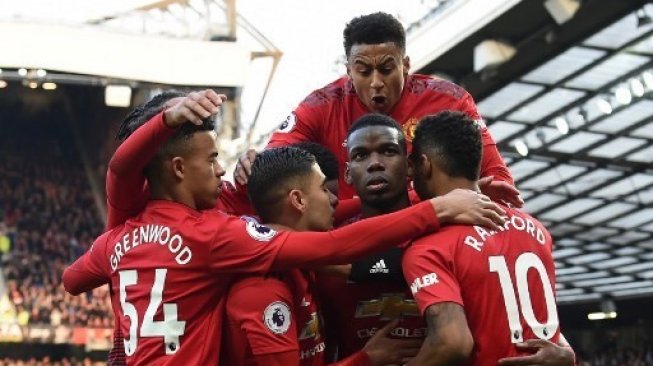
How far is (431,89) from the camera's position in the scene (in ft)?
17.0

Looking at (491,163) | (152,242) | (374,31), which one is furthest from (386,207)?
(374,31)

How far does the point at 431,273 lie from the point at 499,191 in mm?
876

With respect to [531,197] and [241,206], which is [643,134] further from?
[241,206]

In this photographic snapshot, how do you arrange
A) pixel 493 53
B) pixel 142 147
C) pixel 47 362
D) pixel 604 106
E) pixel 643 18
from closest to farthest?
pixel 142 147
pixel 643 18
pixel 493 53
pixel 604 106
pixel 47 362

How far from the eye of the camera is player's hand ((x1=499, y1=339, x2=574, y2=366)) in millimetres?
3811

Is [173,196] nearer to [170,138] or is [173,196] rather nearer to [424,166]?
[170,138]

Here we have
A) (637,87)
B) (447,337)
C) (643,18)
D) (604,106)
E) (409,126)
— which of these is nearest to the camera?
(447,337)

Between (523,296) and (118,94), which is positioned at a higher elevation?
(118,94)

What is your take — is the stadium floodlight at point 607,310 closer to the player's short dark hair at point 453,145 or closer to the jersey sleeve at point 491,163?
the jersey sleeve at point 491,163

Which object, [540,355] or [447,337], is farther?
[540,355]

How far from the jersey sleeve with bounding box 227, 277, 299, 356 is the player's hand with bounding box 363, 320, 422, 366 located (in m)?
0.31

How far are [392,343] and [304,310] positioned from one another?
35cm

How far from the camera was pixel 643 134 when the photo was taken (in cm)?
2258

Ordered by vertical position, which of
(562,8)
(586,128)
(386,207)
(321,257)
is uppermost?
(562,8)
